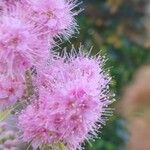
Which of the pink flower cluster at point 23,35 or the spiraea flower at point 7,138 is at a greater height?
the pink flower cluster at point 23,35

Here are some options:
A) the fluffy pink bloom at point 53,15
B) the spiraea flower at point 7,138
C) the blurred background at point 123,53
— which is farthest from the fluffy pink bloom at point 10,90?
the blurred background at point 123,53

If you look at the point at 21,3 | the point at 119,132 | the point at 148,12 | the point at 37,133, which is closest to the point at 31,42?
the point at 21,3

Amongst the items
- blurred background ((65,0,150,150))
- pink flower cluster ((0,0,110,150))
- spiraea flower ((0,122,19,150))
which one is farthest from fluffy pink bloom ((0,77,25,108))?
blurred background ((65,0,150,150))

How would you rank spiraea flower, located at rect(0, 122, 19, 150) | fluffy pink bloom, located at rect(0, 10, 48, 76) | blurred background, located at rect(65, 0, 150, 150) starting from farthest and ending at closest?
1. blurred background, located at rect(65, 0, 150, 150)
2. spiraea flower, located at rect(0, 122, 19, 150)
3. fluffy pink bloom, located at rect(0, 10, 48, 76)

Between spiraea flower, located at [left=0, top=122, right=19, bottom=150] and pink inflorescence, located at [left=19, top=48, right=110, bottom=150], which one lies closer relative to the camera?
pink inflorescence, located at [left=19, top=48, right=110, bottom=150]

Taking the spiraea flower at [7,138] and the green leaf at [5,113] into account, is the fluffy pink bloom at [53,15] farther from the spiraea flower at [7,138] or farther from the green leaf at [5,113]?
the spiraea flower at [7,138]

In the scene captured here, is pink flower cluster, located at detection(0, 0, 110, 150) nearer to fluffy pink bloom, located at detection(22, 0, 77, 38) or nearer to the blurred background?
fluffy pink bloom, located at detection(22, 0, 77, 38)
